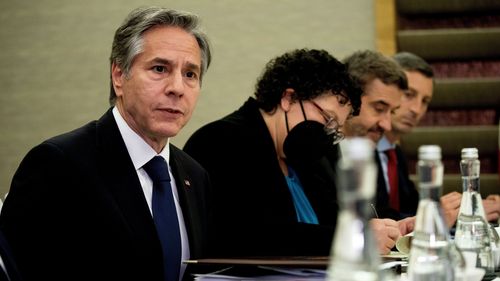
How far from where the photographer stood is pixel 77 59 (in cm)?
452

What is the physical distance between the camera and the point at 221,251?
1.89 meters

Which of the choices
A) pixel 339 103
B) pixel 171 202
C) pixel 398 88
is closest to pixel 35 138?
pixel 398 88

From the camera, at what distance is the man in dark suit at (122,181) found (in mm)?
1492

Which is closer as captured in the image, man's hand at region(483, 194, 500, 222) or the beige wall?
man's hand at region(483, 194, 500, 222)

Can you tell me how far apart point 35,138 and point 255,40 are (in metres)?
1.47

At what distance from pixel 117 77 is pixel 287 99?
66 centimetres

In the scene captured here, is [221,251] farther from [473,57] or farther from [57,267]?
[473,57]

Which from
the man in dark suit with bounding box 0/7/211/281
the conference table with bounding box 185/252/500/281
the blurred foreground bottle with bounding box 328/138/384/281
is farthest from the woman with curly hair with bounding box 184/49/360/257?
the blurred foreground bottle with bounding box 328/138/384/281

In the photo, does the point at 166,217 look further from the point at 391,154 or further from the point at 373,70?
the point at 391,154

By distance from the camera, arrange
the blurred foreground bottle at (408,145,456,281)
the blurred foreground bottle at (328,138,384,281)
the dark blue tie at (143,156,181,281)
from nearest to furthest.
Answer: the blurred foreground bottle at (328,138,384,281) → the blurred foreground bottle at (408,145,456,281) → the dark blue tie at (143,156,181,281)

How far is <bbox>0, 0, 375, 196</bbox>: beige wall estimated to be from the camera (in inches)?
173

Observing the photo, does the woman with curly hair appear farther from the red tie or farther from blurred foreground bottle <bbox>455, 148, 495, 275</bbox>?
the red tie

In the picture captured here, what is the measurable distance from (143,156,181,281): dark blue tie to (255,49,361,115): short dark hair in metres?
0.70

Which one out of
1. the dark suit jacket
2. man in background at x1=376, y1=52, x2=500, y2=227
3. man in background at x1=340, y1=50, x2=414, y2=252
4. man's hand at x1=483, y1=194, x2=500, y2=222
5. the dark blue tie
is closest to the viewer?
the dark blue tie
